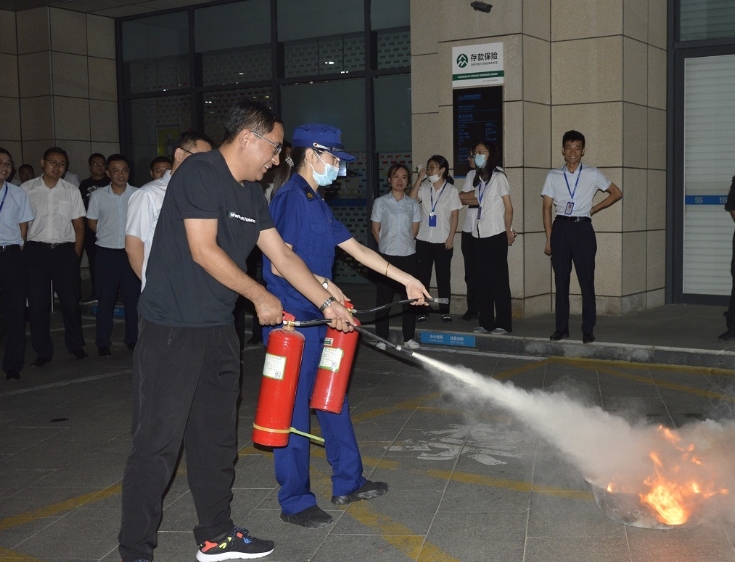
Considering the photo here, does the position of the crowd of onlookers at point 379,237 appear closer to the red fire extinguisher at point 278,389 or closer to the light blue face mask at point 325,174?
the light blue face mask at point 325,174

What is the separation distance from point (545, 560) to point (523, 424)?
250 centimetres

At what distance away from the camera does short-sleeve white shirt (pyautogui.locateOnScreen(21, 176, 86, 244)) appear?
31.5 ft

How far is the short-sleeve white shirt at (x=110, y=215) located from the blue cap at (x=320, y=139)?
553cm

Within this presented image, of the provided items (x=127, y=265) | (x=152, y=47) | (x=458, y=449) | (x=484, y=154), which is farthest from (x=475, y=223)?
(x=152, y=47)

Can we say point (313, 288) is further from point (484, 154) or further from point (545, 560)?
point (484, 154)

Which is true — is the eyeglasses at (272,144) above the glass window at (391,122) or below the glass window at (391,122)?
below

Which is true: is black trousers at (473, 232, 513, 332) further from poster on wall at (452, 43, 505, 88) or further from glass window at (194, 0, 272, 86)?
glass window at (194, 0, 272, 86)

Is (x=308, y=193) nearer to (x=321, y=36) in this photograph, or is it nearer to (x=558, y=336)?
(x=558, y=336)

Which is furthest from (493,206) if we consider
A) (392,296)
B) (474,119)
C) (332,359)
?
(332,359)

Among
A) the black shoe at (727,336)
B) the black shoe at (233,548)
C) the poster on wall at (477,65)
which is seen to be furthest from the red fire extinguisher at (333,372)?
the poster on wall at (477,65)

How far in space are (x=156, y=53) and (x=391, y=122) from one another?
5.31 m

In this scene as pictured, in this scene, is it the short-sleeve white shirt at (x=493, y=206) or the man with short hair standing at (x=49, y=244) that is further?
the short-sleeve white shirt at (x=493, y=206)

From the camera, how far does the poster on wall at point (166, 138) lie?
17094mm

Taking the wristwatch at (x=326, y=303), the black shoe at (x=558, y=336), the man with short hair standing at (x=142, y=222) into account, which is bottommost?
the black shoe at (x=558, y=336)
